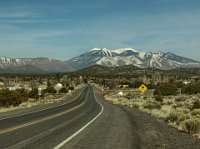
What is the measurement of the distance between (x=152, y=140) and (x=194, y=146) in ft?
5.22

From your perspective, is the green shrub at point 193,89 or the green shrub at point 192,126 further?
the green shrub at point 193,89

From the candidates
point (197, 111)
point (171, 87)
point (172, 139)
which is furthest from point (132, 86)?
point (172, 139)

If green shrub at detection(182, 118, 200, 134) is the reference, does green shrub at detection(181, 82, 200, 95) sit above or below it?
below

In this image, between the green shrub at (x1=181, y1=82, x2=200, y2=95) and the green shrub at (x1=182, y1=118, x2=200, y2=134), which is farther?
the green shrub at (x1=181, y1=82, x2=200, y2=95)

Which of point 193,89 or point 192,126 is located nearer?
point 192,126

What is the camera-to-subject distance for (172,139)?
14.0 metres

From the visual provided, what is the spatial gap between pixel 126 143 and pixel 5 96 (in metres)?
44.2

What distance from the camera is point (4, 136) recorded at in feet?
43.3

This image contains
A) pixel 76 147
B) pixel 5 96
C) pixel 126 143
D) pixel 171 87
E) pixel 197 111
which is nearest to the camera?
pixel 76 147

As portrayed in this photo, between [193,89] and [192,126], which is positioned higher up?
[192,126]

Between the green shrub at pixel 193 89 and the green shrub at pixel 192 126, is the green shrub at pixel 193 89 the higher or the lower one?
the lower one

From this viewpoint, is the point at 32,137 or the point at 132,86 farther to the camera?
the point at 132,86

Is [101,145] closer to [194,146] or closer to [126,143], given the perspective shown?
[126,143]

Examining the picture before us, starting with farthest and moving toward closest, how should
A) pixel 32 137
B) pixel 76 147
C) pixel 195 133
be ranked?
pixel 195 133, pixel 32 137, pixel 76 147
